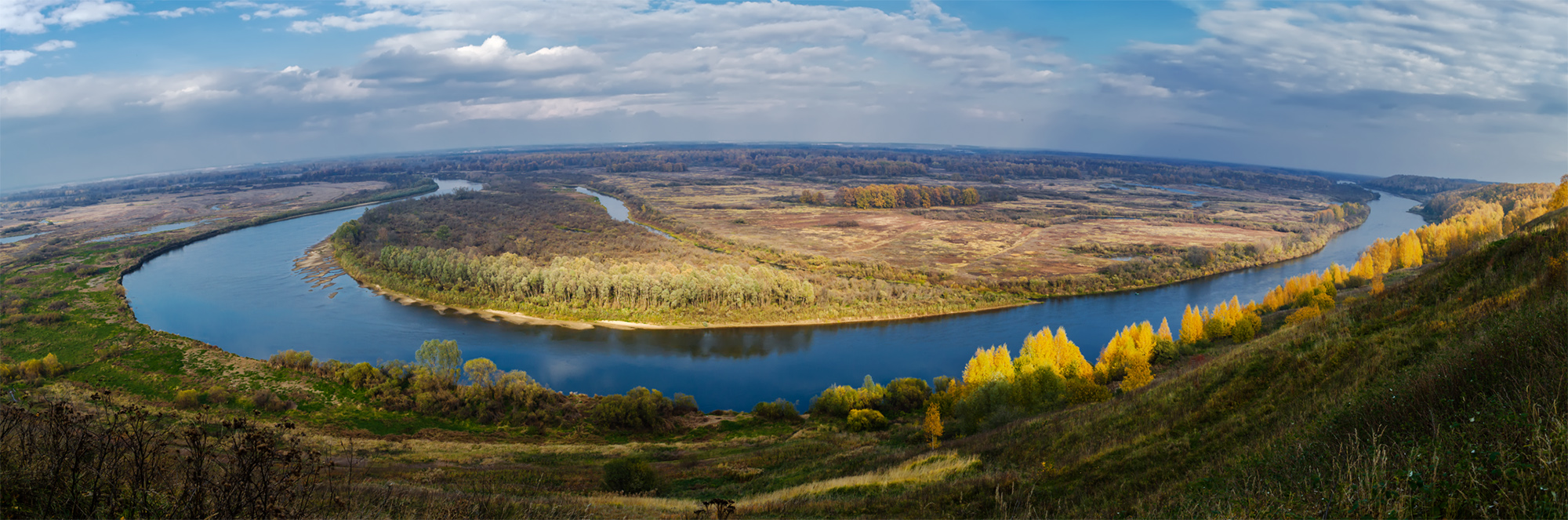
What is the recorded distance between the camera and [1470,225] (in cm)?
4591

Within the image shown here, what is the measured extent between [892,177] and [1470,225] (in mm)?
126795

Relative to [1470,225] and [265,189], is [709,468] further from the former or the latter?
[265,189]

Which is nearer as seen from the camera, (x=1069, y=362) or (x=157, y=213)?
(x=1069, y=362)

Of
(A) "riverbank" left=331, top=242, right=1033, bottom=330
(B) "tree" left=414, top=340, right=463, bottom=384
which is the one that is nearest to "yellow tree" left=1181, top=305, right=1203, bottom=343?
(A) "riverbank" left=331, top=242, right=1033, bottom=330

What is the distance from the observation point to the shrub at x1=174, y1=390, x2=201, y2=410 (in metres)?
26.3

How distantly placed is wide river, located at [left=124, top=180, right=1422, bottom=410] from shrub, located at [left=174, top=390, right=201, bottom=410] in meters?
8.23

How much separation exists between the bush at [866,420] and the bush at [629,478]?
1073 cm

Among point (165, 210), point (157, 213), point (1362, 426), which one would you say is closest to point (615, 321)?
point (1362, 426)

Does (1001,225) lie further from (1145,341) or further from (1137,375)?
(1137,375)

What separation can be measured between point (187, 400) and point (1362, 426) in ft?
120

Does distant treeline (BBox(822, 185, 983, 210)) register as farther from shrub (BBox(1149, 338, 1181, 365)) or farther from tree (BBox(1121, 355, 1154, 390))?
tree (BBox(1121, 355, 1154, 390))

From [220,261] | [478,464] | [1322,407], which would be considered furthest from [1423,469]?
[220,261]

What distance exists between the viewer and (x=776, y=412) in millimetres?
27125

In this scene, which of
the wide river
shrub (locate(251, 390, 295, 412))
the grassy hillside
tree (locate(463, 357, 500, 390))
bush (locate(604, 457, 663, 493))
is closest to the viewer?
the grassy hillside
